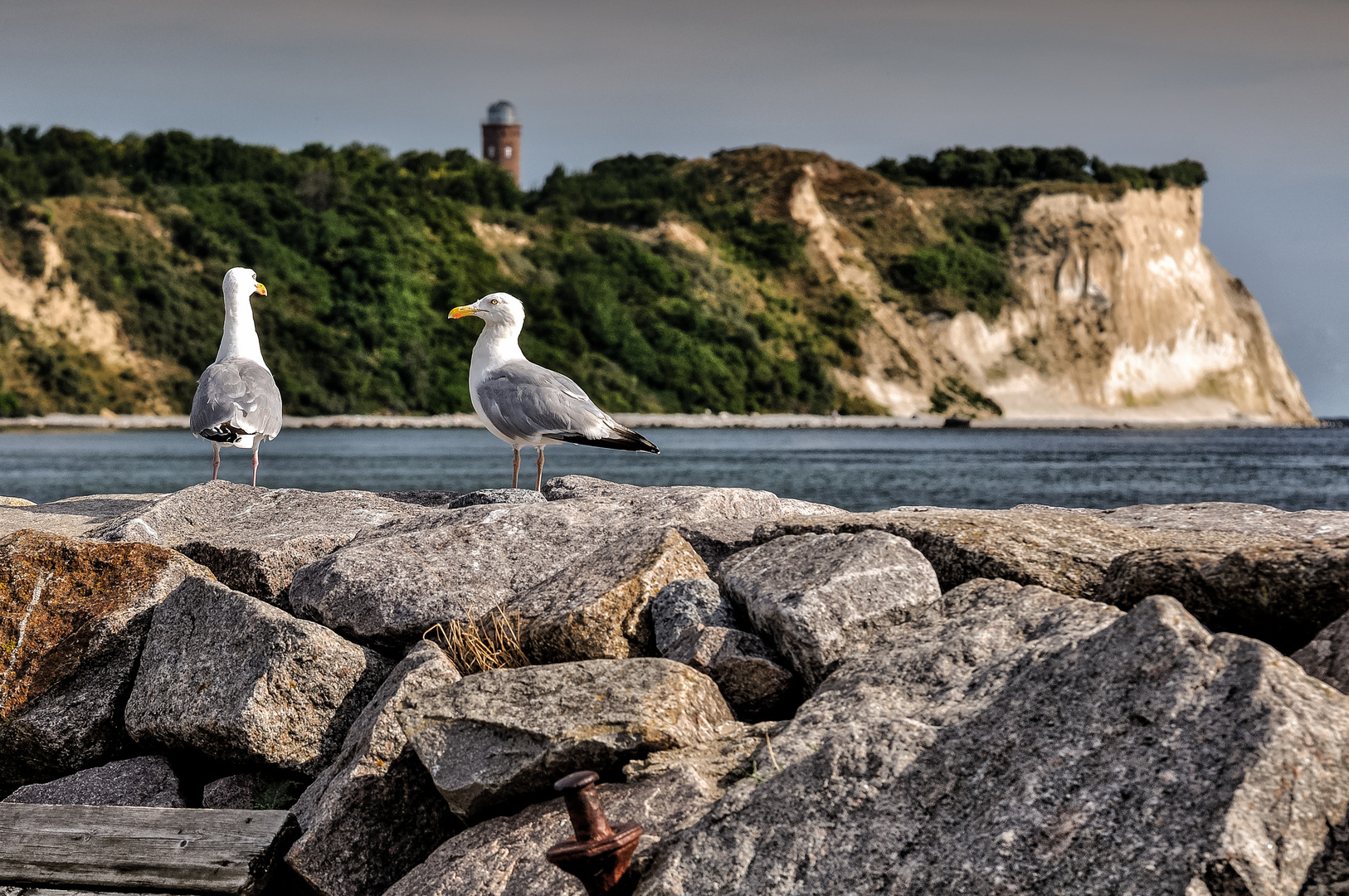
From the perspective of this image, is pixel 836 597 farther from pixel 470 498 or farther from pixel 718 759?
pixel 470 498

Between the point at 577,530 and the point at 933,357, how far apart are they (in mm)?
104299

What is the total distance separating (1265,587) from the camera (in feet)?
17.1

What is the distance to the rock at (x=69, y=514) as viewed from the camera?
30.8 feet

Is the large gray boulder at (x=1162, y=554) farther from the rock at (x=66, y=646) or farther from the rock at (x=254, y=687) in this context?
the rock at (x=66, y=646)

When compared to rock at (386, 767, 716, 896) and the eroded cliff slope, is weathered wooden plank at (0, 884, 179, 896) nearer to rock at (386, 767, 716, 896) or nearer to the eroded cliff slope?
rock at (386, 767, 716, 896)

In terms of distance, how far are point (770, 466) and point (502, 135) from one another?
101326 mm

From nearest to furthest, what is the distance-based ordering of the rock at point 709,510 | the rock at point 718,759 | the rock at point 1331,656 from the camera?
the rock at point 1331,656 < the rock at point 718,759 < the rock at point 709,510

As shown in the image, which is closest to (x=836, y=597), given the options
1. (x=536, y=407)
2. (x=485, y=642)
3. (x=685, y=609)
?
(x=685, y=609)

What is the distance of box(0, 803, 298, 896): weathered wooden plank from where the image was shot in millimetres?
5695

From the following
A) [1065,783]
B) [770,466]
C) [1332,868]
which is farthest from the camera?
[770,466]

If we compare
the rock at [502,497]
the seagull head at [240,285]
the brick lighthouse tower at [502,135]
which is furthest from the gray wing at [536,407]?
the brick lighthouse tower at [502,135]

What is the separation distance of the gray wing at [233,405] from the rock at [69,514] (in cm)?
82

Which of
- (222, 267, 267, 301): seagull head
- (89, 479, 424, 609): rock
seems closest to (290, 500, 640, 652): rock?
(89, 479, 424, 609): rock

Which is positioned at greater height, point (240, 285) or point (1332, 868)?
point (240, 285)
